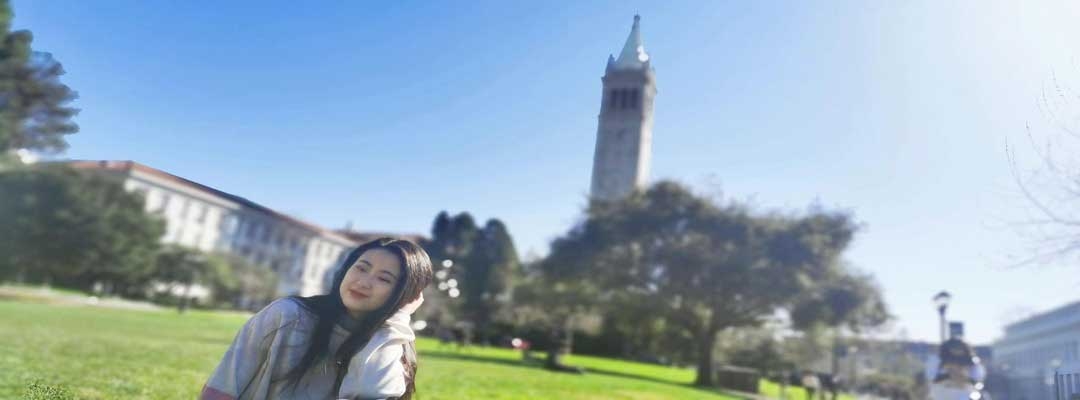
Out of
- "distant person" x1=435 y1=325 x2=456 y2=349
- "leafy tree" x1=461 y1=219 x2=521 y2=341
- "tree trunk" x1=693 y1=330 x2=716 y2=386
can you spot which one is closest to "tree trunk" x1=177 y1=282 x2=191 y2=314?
"leafy tree" x1=461 y1=219 x2=521 y2=341

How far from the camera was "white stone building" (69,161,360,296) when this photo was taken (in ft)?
8.75

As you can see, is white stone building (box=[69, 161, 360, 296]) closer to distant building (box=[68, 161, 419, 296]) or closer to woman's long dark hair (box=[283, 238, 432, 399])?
distant building (box=[68, 161, 419, 296])

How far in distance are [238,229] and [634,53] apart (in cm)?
298

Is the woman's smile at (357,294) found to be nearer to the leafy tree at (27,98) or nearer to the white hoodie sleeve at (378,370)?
the white hoodie sleeve at (378,370)

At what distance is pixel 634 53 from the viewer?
4453 millimetres

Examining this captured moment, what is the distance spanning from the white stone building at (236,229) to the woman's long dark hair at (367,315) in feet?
3.24

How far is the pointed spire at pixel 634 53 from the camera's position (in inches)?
173

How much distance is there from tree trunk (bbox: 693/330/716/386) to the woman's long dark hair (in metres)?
16.1

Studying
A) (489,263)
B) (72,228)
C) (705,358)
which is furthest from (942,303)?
(72,228)

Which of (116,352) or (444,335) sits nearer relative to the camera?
(116,352)

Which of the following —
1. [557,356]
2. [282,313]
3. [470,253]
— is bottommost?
[557,356]

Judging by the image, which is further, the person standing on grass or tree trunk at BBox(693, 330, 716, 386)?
tree trunk at BBox(693, 330, 716, 386)

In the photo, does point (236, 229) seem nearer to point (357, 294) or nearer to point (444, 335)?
point (357, 294)

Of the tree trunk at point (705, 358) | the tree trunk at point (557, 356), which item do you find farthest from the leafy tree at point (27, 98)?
the tree trunk at point (705, 358)
